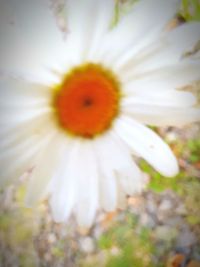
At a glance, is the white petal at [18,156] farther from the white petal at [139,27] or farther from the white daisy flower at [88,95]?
the white petal at [139,27]

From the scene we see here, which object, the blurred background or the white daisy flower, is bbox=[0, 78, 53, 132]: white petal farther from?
the blurred background

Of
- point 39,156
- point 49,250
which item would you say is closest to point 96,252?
point 49,250

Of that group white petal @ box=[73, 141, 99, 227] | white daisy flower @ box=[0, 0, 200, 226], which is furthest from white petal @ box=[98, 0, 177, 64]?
white petal @ box=[73, 141, 99, 227]

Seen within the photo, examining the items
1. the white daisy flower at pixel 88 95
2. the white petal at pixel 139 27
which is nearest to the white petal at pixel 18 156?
the white daisy flower at pixel 88 95

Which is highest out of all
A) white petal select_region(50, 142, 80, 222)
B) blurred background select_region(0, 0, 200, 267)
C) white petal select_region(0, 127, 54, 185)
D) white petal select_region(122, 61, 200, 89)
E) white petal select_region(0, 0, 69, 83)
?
white petal select_region(0, 0, 69, 83)

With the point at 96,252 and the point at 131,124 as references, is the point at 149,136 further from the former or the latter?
the point at 96,252

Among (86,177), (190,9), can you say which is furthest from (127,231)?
(190,9)
